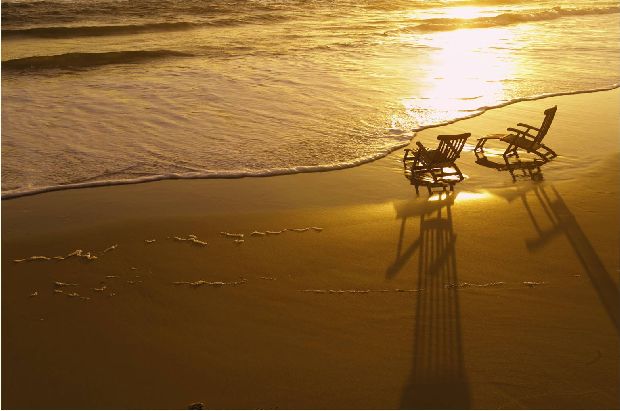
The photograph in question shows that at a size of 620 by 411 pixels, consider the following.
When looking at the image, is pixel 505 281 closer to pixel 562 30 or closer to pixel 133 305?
pixel 133 305

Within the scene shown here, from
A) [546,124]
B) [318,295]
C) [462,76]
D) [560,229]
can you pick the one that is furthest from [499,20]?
[318,295]

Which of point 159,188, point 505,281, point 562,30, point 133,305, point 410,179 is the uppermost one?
point 562,30

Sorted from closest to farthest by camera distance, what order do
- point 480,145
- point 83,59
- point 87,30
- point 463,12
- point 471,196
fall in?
point 471,196, point 480,145, point 83,59, point 87,30, point 463,12

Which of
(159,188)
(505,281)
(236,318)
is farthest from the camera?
(159,188)

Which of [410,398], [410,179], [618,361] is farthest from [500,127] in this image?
[410,398]

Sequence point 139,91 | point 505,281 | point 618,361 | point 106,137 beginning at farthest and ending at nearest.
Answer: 1. point 139,91
2. point 106,137
3. point 505,281
4. point 618,361

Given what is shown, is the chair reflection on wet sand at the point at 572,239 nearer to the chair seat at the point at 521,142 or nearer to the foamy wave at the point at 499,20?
the chair seat at the point at 521,142

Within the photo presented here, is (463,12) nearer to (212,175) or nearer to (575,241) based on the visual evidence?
(212,175)

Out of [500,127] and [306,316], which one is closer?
[306,316]
